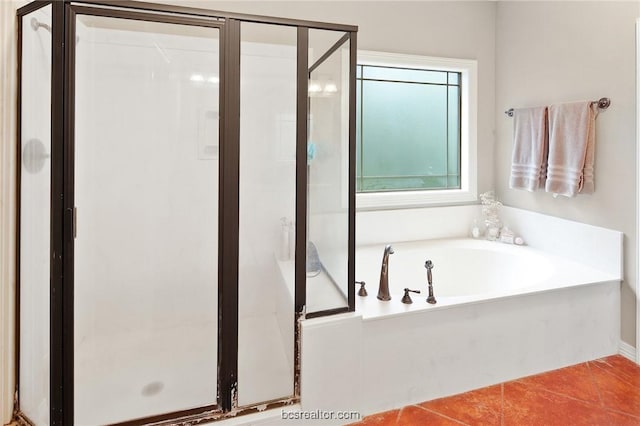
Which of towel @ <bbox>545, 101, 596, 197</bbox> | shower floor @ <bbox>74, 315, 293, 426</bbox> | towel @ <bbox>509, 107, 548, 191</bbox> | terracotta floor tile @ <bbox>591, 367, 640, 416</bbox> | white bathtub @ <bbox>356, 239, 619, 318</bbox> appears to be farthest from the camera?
towel @ <bbox>509, 107, 548, 191</bbox>

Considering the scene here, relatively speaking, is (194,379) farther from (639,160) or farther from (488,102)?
(488,102)

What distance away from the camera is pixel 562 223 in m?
2.81

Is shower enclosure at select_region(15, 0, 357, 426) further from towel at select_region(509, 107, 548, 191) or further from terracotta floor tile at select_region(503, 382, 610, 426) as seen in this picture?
towel at select_region(509, 107, 548, 191)

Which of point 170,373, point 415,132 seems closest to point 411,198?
point 415,132

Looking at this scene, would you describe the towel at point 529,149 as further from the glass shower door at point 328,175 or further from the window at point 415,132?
the glass shower door at point 328,175

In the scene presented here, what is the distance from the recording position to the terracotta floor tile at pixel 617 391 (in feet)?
6.44

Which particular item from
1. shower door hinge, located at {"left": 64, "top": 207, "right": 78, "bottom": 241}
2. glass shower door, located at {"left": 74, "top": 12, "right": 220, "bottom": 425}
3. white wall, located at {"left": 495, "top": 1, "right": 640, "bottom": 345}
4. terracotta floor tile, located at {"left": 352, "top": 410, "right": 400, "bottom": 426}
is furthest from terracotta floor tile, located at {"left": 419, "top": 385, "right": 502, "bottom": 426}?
shower door hinge, located at {"left": 64, "top": 207, "right": 78, "bottom": 241}

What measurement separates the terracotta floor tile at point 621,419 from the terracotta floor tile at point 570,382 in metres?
0.10

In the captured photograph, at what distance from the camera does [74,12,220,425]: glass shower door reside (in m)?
2.08

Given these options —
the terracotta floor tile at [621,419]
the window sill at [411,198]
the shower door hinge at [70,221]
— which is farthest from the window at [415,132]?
the shower door hinge at [70,221]

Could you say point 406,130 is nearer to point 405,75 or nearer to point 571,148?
point 405,75

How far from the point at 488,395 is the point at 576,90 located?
2011 mm

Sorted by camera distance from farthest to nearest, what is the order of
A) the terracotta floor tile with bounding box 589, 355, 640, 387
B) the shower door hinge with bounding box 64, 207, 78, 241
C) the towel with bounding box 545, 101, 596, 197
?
the towel with bounding box 545, 101, 596, 197, the terracotta floor tile with bounding box 589, 355, 640, 387, the shower door hinge with bounding box 64, 207, 78, 241

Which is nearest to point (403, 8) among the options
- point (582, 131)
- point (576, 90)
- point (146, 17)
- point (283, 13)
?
point (283, 13)
